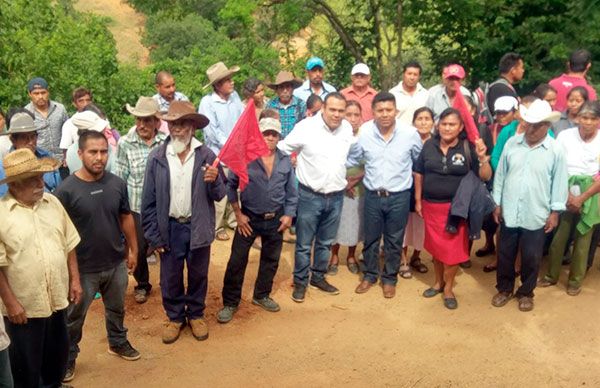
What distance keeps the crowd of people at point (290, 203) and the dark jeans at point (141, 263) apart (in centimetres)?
2

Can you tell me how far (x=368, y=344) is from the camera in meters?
5.33

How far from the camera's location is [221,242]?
773cm

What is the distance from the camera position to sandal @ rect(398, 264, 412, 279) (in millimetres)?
6715

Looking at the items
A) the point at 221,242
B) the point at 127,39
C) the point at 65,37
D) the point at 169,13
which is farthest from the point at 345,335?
the point at 127,39

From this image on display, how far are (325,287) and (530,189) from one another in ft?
7.49

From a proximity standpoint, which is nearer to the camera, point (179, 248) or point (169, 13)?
point (179, 248)

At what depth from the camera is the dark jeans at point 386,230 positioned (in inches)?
239

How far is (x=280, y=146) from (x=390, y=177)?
1.14 metres

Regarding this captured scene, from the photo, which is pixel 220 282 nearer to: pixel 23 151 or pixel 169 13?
pixel 23 151

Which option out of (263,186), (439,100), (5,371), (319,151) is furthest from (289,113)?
(5,371)

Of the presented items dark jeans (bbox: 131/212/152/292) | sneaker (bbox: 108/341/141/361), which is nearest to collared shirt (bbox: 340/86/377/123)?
dark jeans (bbox: 131/212/152/292)

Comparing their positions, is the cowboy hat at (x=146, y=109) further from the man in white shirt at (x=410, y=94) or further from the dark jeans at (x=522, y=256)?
the dark jeans at (x=522, y=256)

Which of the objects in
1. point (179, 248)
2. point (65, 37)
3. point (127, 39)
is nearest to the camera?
point (179, 248)

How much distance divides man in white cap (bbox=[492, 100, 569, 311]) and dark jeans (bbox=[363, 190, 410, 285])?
933mm
